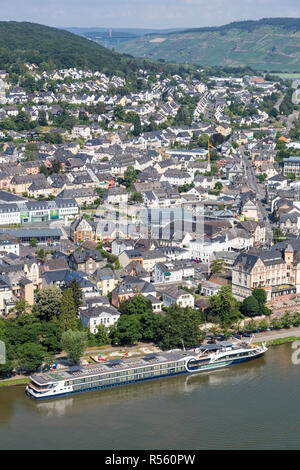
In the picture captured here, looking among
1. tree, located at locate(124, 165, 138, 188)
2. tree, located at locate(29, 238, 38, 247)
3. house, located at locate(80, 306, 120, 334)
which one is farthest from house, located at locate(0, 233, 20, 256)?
tree, located at locate(124, 165, 138, 188)

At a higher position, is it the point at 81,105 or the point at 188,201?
the point at 81,105

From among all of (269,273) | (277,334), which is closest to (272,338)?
(277,334)

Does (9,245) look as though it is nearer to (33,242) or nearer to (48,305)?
(33,242)

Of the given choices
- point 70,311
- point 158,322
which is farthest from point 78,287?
point 158,322

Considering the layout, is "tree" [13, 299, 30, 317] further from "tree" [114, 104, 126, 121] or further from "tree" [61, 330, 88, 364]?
"tree" [114, 104, 126, 121]

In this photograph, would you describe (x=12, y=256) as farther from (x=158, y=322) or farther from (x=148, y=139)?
(x=148, y=139)

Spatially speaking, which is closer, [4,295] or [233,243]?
[4,295]

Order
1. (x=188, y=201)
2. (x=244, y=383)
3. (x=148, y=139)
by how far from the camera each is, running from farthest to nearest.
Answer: (x=148, y=139), (x=188, y=201), (x=244, y=383)
